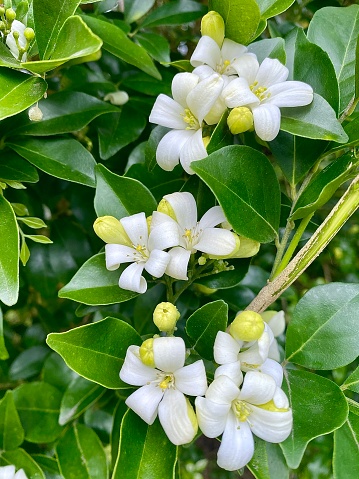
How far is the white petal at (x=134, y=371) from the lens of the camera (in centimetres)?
70

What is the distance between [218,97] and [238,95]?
0.10 feet

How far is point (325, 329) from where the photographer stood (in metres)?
0.78

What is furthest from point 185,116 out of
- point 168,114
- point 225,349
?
point 225,349

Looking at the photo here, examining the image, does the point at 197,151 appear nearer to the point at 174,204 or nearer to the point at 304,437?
the point at 174,204

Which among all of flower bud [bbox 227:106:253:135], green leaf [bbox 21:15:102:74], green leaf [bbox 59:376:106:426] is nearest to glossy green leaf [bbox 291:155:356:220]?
flower bud [bbox 227:106:253:135]

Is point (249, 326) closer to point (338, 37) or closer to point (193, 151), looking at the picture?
point (193, 151)

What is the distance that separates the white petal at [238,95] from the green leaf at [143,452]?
44cm

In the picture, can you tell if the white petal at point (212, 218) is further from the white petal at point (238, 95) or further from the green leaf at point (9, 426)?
the green leaf at point (9, 426)

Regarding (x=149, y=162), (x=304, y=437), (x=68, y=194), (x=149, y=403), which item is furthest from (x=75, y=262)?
(x=304, y=437)

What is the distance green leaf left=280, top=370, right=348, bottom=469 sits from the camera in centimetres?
68

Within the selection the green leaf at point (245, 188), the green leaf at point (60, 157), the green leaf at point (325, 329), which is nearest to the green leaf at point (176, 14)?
the green leaf at point (60, 157)

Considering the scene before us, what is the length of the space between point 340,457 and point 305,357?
0.46 feet

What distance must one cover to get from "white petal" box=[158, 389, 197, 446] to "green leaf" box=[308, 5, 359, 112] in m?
0.52

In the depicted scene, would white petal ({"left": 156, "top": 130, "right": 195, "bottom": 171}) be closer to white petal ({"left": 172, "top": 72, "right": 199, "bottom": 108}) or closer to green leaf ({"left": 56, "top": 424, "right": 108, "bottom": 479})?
white petal ({"left": 172, "top": 72, "right": 199, "bottom": 108})
